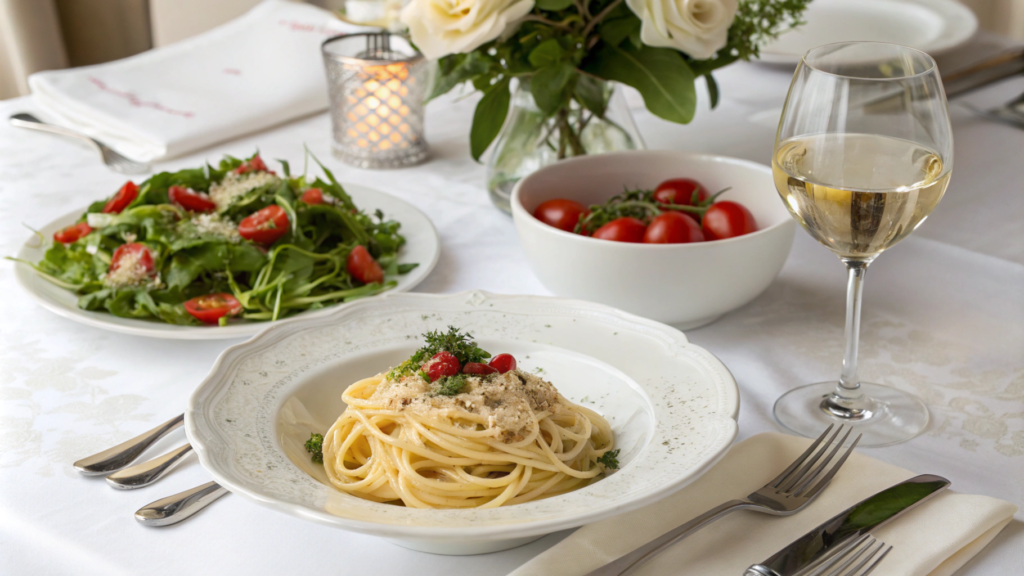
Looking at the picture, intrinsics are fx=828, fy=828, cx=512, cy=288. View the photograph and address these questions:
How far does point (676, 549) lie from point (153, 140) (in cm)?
161

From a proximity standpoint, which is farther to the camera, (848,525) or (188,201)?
(188,201)

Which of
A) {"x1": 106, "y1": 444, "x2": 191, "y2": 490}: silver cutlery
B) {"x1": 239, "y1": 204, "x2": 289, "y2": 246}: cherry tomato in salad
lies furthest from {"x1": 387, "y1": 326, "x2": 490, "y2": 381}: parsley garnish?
{"x1": 239, "y1": 204, "x2": 289, "y2": 246}: cherry tomato in salad

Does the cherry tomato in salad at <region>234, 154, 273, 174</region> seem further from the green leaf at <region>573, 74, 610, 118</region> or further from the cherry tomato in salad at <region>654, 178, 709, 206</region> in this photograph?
the cherry tomato in salad at <region>654, 178, 709, 206</region>

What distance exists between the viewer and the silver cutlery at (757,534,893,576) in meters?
0.73

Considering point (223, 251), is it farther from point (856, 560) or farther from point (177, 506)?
point (856, 560)

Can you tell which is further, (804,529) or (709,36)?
(709,36)

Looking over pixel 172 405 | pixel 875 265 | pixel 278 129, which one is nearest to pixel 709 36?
pixel 875 265

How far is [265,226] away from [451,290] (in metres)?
0.32

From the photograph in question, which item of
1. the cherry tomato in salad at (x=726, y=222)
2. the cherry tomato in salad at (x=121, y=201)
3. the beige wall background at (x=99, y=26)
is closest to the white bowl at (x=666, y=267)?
the cherry tomato in salad at (x=726, y=222)

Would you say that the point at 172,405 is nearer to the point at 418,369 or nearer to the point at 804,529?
the point at 418,369

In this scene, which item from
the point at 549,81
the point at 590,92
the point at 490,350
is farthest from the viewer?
the point at 590,92

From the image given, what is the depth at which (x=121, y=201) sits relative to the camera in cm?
146

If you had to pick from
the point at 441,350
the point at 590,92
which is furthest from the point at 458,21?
the point at 441,350

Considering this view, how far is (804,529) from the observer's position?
2.64ft
